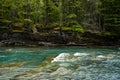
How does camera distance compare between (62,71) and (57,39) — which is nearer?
(62,71)

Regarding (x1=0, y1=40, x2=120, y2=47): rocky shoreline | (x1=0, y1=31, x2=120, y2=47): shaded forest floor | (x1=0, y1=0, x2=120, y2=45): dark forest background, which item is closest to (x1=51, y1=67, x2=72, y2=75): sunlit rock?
(x1=0, y1=40, x2=120, y2=47): rocky shoreline

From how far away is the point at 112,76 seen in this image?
72.6ft

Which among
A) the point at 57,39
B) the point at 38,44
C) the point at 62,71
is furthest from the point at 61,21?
the point at 62,71

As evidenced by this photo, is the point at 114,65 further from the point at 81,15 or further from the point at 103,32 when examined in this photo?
the point at 81,15

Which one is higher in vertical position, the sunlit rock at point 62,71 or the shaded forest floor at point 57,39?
the sunlit rock at point 62,71

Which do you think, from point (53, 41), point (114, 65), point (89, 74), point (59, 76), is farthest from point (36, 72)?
point (53, 41)

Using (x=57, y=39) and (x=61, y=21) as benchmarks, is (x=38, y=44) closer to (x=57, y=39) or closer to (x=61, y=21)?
(x=57, y=39)

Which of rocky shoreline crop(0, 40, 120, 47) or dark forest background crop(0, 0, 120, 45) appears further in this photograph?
dark forest background crop(0, 0, 120, 45)

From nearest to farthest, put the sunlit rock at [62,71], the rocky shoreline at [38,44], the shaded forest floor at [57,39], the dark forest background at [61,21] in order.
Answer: the sunlit rock at [62,71]
the rocky shoreline at [38,44]
the shaded forest floor at [57,39]
the dark forest background at [61,21]

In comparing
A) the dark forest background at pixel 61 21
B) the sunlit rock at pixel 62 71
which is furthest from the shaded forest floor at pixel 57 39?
the sunlit rock at pixel 62 71

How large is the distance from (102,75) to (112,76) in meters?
0.92

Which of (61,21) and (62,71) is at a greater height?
(61,21)

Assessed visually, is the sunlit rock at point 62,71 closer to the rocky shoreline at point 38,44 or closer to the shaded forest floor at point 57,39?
the rocky shoreline at point 38,44

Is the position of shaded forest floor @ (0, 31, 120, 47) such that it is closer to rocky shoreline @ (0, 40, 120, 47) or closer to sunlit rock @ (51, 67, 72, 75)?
rocky shoreline @ (0, 40, 120, 47)
